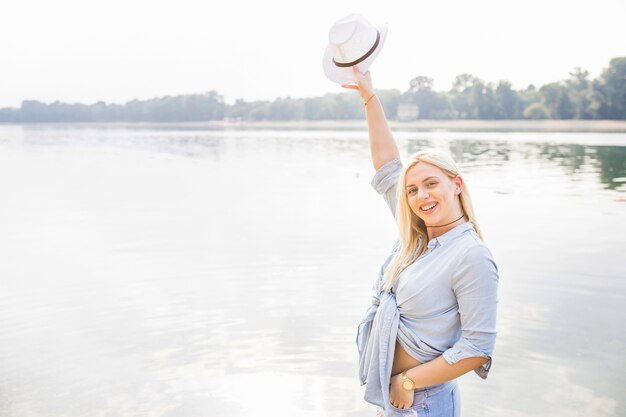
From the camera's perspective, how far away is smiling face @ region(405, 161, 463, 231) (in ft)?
7.36

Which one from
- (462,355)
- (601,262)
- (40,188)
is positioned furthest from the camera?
(40,188)

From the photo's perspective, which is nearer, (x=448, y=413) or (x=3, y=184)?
(x=448, y=413)

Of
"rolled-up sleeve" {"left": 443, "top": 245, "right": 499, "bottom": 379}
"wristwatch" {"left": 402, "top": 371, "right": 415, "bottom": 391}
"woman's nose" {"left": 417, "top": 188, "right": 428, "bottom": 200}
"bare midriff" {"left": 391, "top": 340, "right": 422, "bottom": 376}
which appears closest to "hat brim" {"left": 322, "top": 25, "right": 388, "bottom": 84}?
"woman's nose" {"left": 417, "top": 188, "right": 428, "bottom": 200}

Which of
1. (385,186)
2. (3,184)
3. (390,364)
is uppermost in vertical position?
(385,186)

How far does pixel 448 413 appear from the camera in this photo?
235cm

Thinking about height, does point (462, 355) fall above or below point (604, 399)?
above

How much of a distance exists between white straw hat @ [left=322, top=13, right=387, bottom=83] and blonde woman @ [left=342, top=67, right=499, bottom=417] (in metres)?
0.57

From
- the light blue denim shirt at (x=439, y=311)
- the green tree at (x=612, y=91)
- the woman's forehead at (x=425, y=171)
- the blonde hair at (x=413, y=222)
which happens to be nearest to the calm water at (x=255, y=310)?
the light blue denim shirt at (x=439, y=311)

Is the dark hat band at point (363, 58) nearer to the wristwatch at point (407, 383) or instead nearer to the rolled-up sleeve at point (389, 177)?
the rolled-up sleeve at point (389, 177)

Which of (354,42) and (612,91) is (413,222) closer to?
(354,42)

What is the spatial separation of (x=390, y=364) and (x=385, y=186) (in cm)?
75

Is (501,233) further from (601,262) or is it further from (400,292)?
(400,292)

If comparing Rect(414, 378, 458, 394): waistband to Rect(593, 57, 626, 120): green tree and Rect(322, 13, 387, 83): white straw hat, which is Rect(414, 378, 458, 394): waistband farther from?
Rect(593, 57, 626, 120): green tree

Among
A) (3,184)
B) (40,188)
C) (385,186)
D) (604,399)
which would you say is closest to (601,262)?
(604,399)
